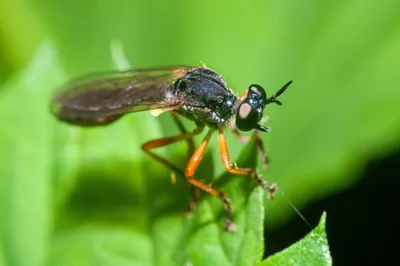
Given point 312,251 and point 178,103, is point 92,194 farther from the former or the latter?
point 312,251

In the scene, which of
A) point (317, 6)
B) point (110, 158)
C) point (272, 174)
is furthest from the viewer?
point (317, 6)

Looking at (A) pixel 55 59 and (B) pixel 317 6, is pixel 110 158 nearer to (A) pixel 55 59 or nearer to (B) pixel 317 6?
(A) pixel 55 59

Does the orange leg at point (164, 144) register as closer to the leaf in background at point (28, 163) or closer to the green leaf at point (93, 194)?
the green leaf at point (93, 194)

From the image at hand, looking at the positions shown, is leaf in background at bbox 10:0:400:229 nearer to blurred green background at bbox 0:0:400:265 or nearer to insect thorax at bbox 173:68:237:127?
blurred green background at bbox 0:0:400:265

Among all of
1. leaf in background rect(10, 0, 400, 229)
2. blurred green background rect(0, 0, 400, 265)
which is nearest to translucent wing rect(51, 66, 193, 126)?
blurred green background rect(0, 0, 400, 265)

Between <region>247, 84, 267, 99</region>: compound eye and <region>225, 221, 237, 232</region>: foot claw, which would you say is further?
<region>247, 84, 267, 99</region>: compound eye

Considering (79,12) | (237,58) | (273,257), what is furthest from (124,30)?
(273,257)
